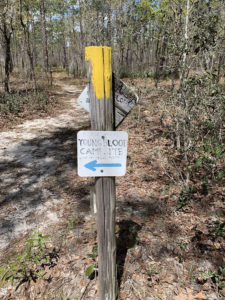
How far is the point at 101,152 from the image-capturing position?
1735 millimetres

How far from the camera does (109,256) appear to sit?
2047 mm

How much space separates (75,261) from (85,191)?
167cm

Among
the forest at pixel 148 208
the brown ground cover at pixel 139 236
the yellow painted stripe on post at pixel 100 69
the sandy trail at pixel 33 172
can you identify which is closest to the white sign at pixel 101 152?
the yellow painted stripe on post at pixel 100 69

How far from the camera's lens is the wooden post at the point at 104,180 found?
159cm

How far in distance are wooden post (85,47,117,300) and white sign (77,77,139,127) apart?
2.4 inches

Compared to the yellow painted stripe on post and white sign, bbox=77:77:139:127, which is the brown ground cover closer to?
white sign, bbox=77:77:139:127

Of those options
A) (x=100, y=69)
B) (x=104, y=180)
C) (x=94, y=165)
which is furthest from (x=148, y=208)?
(x=100, y=69)

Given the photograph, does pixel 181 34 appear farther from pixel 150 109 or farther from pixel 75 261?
pixel 150 109

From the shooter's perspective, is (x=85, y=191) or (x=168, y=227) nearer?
(x=168, y=227)

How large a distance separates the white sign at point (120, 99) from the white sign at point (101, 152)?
0.16 metres

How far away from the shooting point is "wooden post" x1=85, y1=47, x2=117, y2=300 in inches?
62.4

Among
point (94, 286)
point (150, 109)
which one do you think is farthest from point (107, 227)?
point (150, 109)

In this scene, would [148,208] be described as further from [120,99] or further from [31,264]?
[120,99]

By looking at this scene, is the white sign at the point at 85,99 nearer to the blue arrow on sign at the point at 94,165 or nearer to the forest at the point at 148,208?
the forest at the point at 148,208
